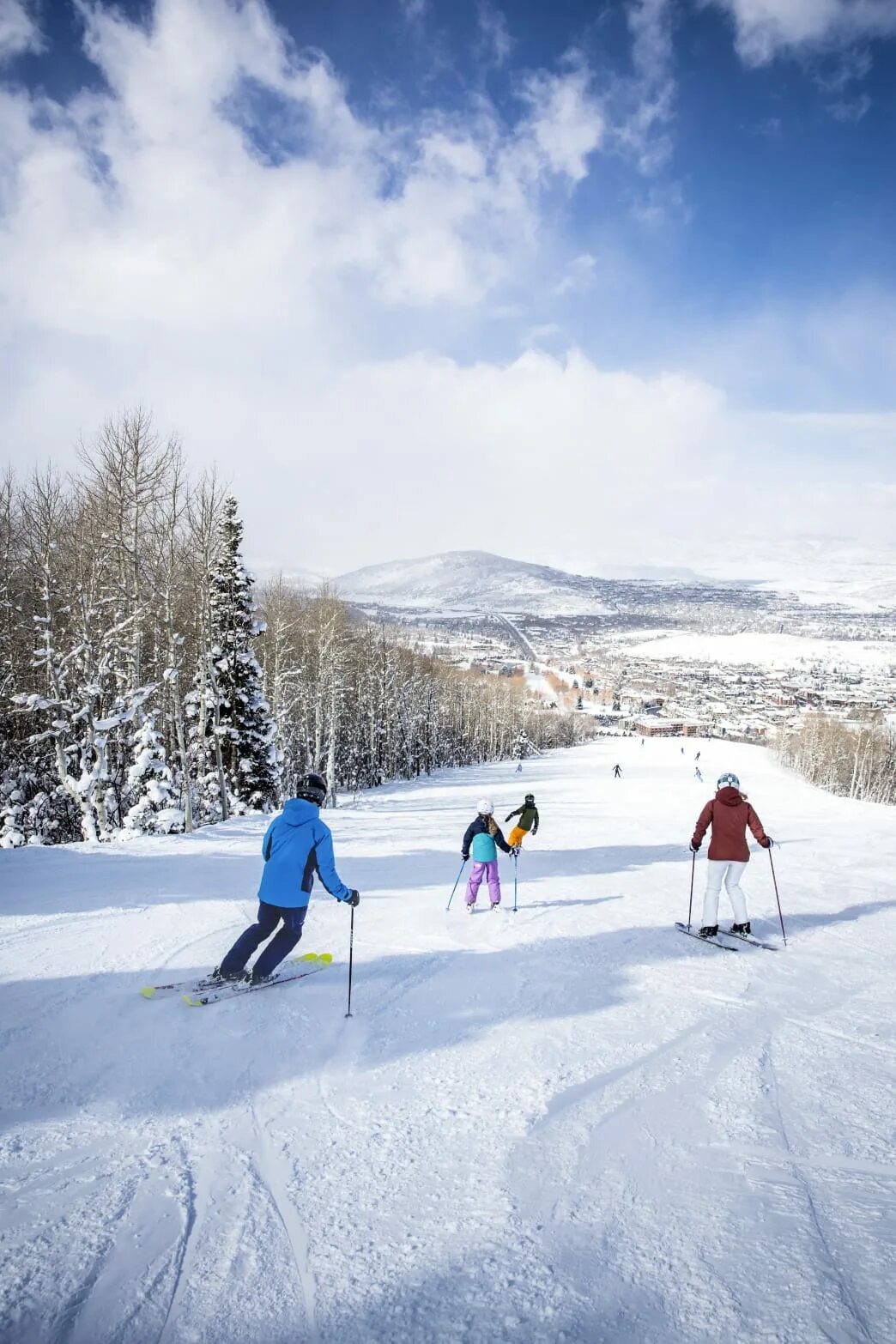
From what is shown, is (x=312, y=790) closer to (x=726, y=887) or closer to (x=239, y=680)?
(x=726, y=887)

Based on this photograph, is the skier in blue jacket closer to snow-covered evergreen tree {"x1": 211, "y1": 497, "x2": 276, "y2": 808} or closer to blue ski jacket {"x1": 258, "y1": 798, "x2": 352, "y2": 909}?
blue ski jacket {"x1": 258, "y1": 798, "x2": 352, "y2": 909}

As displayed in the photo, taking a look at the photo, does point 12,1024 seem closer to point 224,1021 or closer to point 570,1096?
point 224,1021

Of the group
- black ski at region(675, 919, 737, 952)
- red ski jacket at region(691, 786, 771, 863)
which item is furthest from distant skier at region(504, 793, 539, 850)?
red ski jacket at region(691, 786, 771, 863)

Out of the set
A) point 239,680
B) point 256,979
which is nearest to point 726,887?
point 256,979

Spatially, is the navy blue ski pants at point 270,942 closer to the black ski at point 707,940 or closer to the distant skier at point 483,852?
the distant skier at point 483,852

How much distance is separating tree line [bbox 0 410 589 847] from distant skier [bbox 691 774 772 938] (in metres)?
11.6

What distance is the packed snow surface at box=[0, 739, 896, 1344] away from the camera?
8.04 ft

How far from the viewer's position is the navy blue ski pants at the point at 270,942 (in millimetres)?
5027

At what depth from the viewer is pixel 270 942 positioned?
5.08 meters

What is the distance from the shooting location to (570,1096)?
12.6 feet

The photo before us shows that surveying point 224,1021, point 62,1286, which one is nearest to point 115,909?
point 224,1021

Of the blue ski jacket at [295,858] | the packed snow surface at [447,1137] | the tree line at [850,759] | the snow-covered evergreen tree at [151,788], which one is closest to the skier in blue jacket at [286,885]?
the blue ski jacket at [295,858]

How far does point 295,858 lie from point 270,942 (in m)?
0.75

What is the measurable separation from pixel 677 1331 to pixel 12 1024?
4.49 meters
